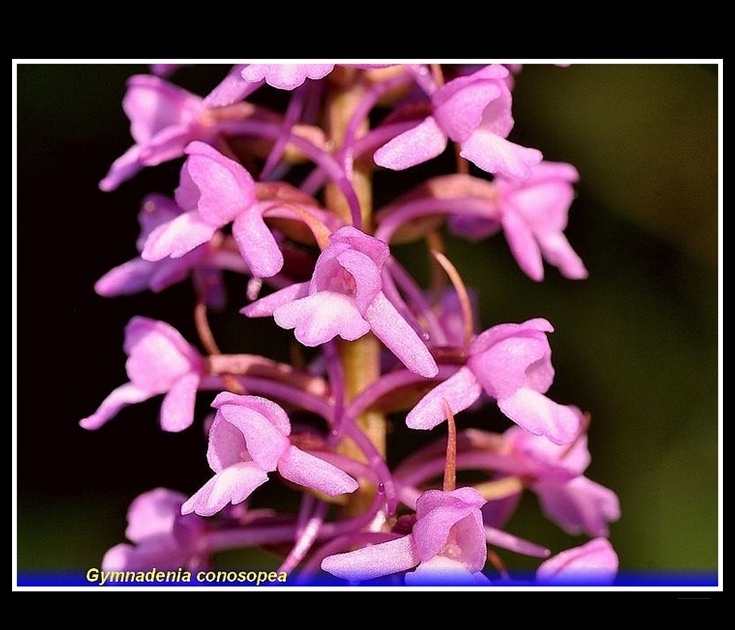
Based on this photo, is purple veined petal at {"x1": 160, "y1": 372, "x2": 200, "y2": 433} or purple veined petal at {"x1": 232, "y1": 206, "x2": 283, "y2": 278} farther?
purple veined petal at {"x1": 160, "y1": 372, "x2": 200, "y2": 433}

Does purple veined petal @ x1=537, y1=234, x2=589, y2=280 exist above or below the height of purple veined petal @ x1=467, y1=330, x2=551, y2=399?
above

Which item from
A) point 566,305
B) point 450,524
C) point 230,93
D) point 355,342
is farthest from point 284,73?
point 566,305

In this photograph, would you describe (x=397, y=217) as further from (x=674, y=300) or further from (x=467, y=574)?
(x=674, y=300)

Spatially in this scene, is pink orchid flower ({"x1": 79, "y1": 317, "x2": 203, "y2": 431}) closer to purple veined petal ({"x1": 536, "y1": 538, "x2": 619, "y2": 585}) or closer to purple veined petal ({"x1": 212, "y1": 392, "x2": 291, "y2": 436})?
purple veined petal ({"x1": 212, "y1": 392, "x2": 291, "y2": 436})

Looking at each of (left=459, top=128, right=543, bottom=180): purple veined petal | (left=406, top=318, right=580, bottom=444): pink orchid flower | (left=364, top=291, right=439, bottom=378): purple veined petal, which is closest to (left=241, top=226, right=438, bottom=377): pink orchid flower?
(left=364, top=291, right=439, bottom=378): purple veined petal

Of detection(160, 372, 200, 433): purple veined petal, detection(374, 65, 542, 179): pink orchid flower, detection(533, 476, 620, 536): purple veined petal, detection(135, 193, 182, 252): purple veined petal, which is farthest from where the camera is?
detection(533, 476, 620, 536): purple veined petal

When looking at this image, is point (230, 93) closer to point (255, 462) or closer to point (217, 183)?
point (217, 183)

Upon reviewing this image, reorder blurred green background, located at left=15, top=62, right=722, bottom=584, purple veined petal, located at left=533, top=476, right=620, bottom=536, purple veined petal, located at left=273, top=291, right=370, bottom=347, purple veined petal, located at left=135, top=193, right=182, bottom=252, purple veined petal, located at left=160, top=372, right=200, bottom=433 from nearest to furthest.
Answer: purple veined petal, located at left=273, top=291, right=370, bottom=347 → purple veined petal, located at left=160, top=372, right=200, bottom=433 → purple veined petal, located at left=135, top=193, right=182, bottom=252 → purple veined petal, located at left=533, top=476, right=620, bottom=536 → blurred green background, located at left=15, top=62, right=722, bottom=584
